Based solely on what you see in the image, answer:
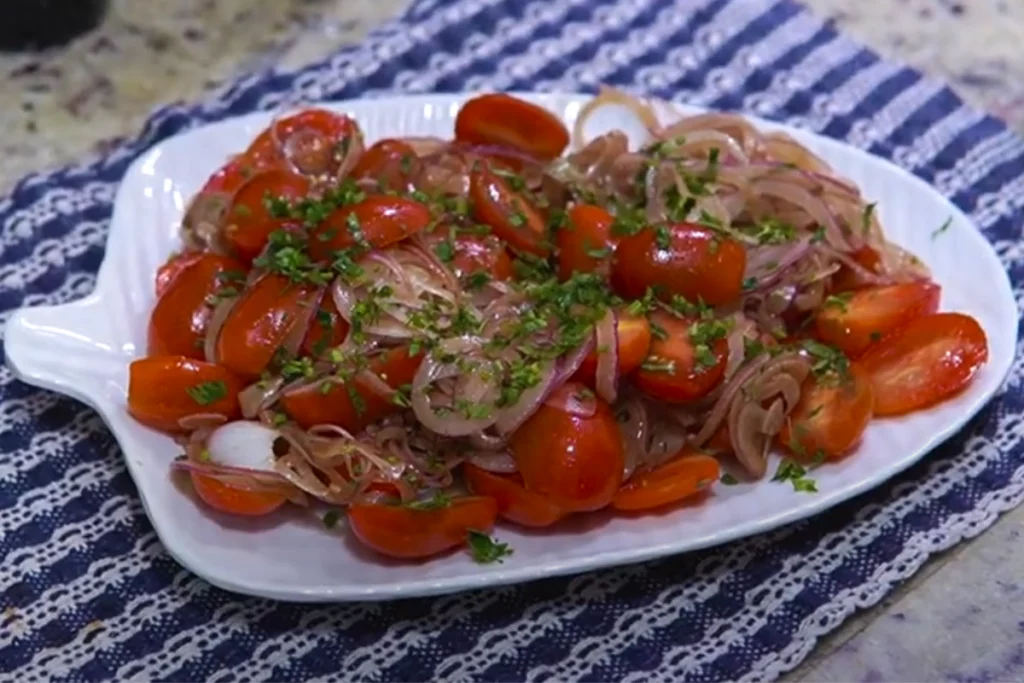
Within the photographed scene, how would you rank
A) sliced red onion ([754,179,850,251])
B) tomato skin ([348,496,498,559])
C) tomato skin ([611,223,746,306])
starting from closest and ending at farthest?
tomato skin ([348,496,498,559]) → tomato skin ([611,223,746,306]) → sliced red onion ([754,179,850,251])

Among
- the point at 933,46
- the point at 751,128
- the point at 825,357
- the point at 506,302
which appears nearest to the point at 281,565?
the point at 506,302

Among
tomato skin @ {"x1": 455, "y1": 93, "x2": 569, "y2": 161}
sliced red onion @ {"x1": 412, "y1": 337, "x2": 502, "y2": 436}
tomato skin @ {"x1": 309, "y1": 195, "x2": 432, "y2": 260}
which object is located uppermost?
tomato skin @ {"x1": 455, "y1": 93, "x2": 569, "y2": 161}

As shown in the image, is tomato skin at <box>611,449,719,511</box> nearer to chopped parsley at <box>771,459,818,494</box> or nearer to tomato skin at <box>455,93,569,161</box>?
chopped parsley at <box>771,459,818,494</box>

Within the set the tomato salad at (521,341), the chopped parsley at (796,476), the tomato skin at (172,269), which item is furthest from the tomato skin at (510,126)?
the chopped parsley at (796,476)

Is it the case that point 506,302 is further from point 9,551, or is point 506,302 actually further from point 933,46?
point 933,46

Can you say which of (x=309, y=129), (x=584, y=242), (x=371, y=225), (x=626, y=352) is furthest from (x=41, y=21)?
(x=626, y=352)

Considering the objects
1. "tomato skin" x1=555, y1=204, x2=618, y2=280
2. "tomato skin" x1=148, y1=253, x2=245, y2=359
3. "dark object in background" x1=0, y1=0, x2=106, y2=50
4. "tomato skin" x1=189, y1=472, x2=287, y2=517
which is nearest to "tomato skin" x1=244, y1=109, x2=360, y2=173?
"tomato skin" x1=148, y1=253, x2=245, y2=359

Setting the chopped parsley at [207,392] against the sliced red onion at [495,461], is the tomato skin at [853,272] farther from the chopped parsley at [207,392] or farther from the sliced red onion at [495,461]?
the chopped parsley at [207,392]
